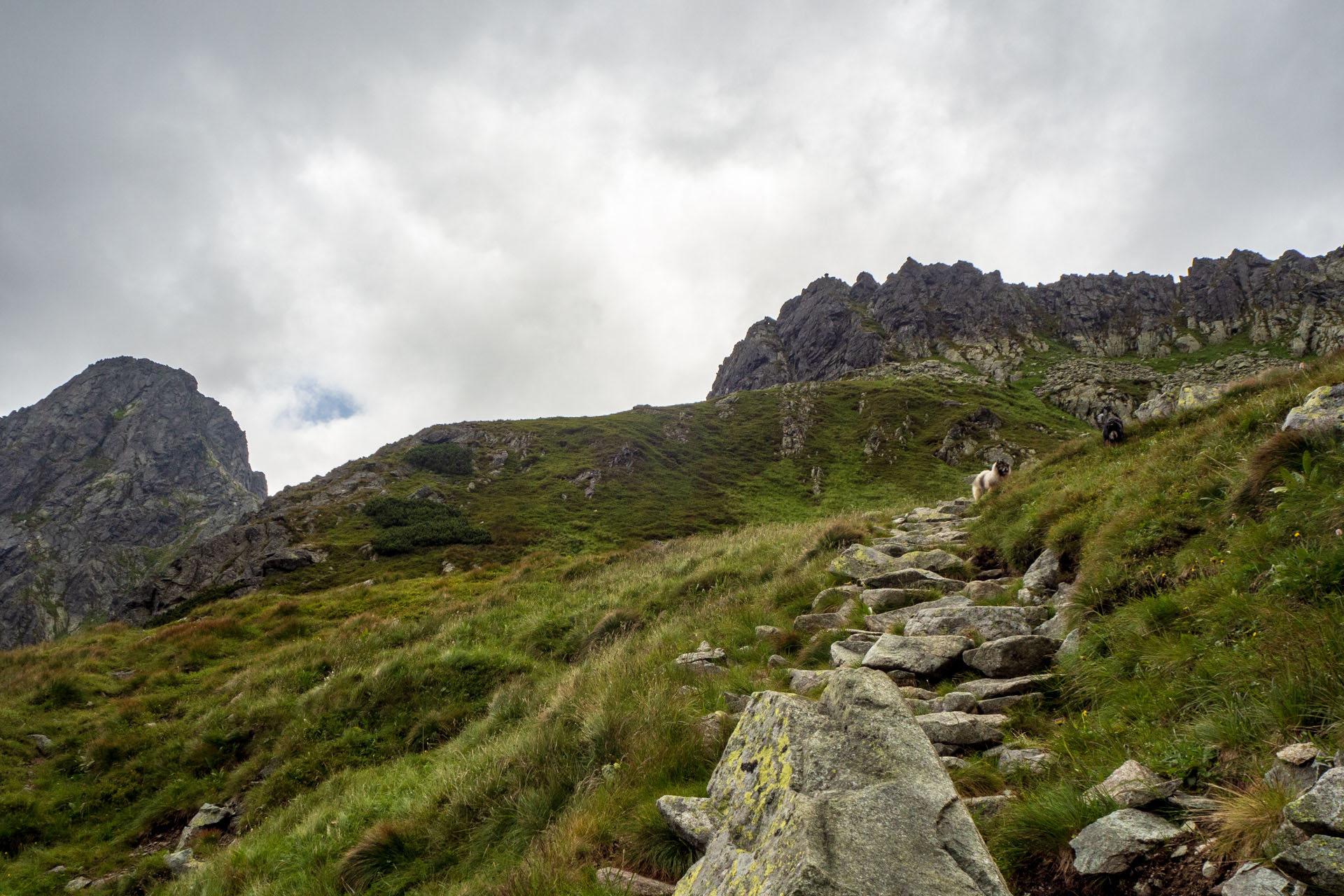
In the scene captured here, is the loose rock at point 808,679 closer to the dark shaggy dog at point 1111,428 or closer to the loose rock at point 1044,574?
the loose rock at point 1044,574

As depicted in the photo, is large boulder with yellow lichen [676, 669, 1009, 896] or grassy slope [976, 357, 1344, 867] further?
grassy slope [976, 357, 1344, 867]

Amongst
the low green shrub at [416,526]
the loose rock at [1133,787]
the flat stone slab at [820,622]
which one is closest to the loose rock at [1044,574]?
the flat stone slab at [820,622]

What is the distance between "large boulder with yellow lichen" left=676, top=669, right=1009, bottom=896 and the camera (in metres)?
2.74

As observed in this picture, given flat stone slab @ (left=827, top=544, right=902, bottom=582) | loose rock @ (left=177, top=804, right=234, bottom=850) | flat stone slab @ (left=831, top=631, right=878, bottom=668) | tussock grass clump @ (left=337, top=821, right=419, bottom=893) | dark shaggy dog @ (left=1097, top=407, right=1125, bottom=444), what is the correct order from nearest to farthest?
tussock grass clump @ (left=337, top=821, right=419, bottom=893) < flat stone slab @ (left=831, top=631, right=878, bottom=668) < loose rock @ (left=177, top=804, right=234, bottom=850) < flat stone slab @ (left=827, top=544, right=902, bottom=582) < dark shaggy dog @ (left=1097, top=407, right=1125, bottom=444)

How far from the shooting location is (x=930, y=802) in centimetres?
320

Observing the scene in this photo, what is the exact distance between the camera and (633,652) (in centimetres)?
1062

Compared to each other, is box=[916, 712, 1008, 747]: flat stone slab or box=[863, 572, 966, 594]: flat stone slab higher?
box=[863, 572, 966, 594]: flat stone slab

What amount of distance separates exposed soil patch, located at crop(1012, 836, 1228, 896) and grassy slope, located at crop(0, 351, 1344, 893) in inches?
8.0

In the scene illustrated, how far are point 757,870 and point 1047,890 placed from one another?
157 cm

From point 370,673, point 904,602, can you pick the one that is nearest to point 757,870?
point 904,602

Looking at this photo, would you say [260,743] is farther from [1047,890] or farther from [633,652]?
[1047,890]

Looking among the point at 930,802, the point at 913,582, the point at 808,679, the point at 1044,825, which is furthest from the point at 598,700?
the point at 913,582

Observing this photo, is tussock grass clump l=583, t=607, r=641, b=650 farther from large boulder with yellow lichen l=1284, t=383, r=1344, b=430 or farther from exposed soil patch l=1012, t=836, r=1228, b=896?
large boulder with yellow lichen l=1284, t=383, r=1344, b=430

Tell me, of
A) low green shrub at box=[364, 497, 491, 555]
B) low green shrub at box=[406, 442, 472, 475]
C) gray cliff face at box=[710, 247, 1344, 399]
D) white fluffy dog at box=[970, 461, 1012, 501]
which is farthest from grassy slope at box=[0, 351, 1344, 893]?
gray cliff face at box=[710, 247, 1344, 399]
